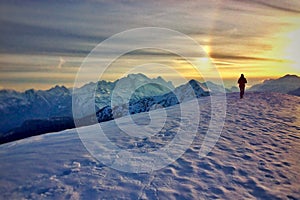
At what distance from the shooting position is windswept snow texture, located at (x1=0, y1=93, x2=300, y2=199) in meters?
8.02

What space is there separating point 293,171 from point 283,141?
141 inches

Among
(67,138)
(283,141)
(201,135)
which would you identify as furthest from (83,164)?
(283,141)

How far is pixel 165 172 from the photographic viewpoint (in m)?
9.28

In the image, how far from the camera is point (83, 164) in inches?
383

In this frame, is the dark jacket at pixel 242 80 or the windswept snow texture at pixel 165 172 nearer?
the windswept snow texture at pixel 165 172

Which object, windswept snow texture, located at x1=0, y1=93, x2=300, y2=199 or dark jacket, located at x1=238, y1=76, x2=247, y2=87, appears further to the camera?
dark jacket, located at x1=238, y1=76, x2=247, y2=87

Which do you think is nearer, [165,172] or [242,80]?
[165,172]

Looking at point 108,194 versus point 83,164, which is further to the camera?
point 83,164

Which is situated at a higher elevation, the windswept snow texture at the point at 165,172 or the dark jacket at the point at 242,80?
the dark jacket at the point at 242,80

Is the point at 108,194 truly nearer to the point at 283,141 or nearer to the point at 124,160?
the point at 124,160

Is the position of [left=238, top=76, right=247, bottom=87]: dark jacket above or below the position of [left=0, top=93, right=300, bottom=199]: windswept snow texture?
above

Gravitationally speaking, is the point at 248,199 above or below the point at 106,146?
→ below

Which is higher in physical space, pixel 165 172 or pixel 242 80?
pixel 242 80

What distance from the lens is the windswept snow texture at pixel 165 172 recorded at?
26.3 feet
